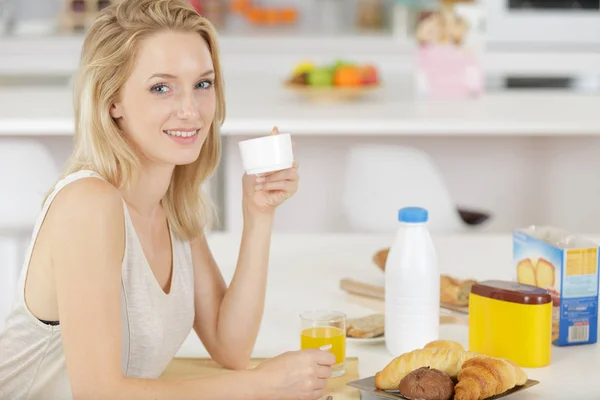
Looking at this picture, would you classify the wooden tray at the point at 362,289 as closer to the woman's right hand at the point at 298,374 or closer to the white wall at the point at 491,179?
the woman's right hand at the point at 298,374

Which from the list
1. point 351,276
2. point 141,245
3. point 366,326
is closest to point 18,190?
point 351,276

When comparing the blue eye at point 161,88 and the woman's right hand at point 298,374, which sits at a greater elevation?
the blue eye at point 161,88

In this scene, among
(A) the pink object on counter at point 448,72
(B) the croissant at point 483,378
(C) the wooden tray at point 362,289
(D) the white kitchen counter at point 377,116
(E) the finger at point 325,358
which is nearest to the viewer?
(B) the croissant at point 483,378

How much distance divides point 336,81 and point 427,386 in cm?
216

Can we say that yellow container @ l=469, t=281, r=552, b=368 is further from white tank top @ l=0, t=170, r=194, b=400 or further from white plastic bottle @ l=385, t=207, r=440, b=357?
white tank top @ l=0, t=170, r=194, b=400

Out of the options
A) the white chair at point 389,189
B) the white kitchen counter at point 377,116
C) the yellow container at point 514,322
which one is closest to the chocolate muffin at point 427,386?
the yellow container at point 514,322

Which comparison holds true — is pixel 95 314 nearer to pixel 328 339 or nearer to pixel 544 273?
pixel 328 339

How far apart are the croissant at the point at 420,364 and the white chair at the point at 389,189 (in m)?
1.51

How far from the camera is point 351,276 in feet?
5.97

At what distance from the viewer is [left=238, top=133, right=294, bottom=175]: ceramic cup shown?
126cm

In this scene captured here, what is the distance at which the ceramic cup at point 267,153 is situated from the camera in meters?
1.26

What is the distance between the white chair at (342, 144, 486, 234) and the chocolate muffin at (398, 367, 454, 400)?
5.14 ft

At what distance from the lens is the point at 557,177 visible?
10.8ft

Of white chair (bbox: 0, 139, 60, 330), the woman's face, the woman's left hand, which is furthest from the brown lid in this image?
white chair (bbox: 0, 139, 60, 330)
